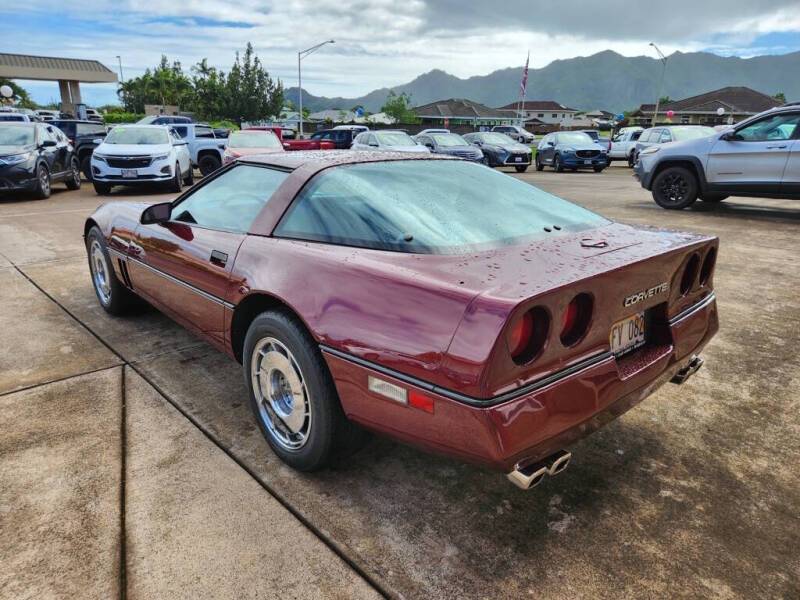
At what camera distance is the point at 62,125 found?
54.1 feet

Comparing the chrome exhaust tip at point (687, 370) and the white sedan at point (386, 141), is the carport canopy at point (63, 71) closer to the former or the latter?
the white sedan at point (386, 141)

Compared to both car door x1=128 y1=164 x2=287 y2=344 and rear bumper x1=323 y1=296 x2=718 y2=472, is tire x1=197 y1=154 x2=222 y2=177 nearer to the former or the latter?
car door x1=128 y1=164 x2=287 y2=344

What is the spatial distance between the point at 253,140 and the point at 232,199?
10.7 metres

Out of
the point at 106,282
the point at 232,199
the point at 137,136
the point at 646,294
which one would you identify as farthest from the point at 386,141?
the point at 646,294

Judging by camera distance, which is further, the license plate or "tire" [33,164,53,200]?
"tire" [33,164,53,200]

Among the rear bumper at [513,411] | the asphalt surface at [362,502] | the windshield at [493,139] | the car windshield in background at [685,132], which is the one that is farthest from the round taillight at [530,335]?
the windshield at [493,139]

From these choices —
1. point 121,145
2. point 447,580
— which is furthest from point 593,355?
point 121,145

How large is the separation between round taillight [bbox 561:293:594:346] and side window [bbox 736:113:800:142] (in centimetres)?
837

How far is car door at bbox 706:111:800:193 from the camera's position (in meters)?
8.20

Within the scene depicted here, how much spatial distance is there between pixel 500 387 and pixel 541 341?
211 mm

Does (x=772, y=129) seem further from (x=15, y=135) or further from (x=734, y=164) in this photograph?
(x=15, y=135)

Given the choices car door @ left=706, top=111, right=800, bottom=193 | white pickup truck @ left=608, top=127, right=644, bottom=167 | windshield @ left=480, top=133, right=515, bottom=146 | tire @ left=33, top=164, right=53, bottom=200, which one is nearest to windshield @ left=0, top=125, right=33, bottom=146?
tire @ left=33, top=164, right=53, bottom=200

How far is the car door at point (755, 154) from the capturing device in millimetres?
8203

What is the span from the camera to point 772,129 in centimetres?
836
